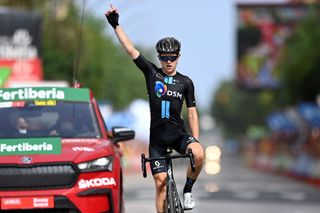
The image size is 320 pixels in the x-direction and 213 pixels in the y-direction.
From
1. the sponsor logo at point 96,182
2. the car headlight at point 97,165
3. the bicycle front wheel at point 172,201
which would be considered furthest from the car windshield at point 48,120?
the bicycle front wheel at point 172,201

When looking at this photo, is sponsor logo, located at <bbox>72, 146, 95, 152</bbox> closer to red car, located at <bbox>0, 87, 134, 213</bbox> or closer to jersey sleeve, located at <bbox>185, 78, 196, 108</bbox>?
red car, located at <bbox>0, 87, 134, 213</bbox>

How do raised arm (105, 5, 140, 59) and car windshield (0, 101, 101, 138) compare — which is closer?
raised arm (105, 5, 140, 59)

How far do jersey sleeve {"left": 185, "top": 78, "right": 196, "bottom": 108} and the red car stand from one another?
1.09 meters

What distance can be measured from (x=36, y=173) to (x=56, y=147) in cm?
43

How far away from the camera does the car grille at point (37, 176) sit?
10805 mm

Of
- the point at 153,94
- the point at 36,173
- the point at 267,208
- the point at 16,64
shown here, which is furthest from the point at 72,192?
the point at 16,64

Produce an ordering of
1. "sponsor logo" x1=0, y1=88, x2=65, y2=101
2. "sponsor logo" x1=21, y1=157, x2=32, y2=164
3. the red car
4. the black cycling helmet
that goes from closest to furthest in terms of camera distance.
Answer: the black cycling helmet → the red car → "sponsor logo" x1=21, y1=157, x2=32, y2=164 → "sponsor logo" x1=0, y1=88, x2=65, y2=101

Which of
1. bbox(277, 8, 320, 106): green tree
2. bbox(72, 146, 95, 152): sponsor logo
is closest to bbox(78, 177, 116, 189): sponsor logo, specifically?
bbox(72, 146, 95, 152): sponsor logo

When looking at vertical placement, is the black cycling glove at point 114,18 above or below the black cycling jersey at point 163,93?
above

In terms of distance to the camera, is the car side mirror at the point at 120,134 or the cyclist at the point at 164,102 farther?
the car side mirror at the point at 120,134

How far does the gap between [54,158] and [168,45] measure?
5.35 feet

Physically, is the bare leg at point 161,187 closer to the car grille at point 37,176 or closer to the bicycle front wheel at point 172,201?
the bicycle front wheel at point 172,201

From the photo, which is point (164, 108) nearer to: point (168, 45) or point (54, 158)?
point (168, 45)

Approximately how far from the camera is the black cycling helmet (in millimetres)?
10414
